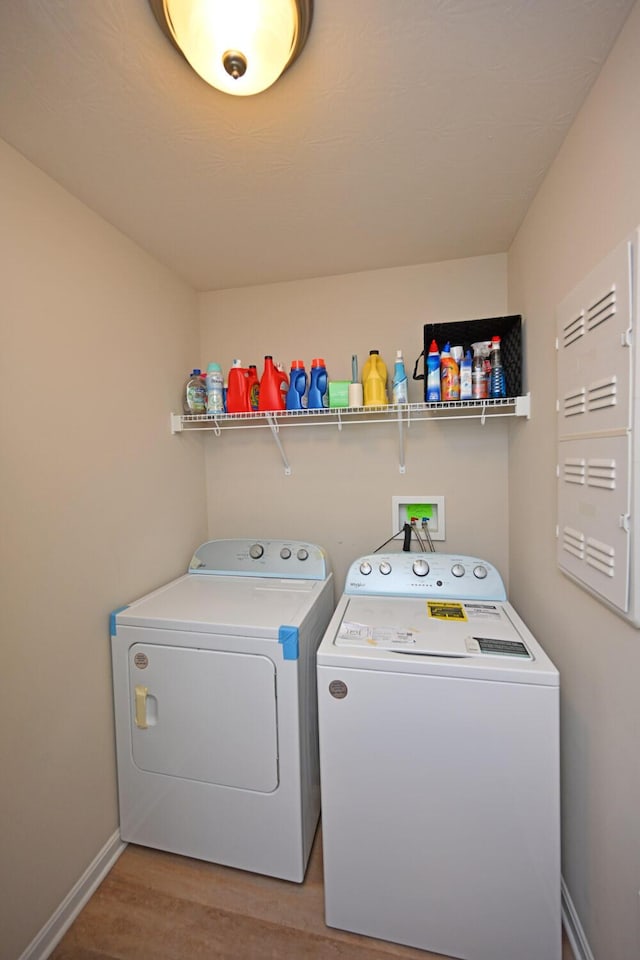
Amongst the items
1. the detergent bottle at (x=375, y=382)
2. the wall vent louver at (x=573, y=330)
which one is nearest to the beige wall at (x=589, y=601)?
the wall vent louver at (x=573, y=330)

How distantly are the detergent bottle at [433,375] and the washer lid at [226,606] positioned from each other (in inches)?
39.7

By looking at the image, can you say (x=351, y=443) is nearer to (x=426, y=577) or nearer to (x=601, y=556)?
(x=426, y=577)

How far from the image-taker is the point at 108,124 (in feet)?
3.84

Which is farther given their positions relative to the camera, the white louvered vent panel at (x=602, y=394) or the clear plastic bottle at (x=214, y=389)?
the clear plastic bottle at (x=214, y=389)

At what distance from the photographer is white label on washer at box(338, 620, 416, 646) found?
1.36m

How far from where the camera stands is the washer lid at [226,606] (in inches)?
58.2

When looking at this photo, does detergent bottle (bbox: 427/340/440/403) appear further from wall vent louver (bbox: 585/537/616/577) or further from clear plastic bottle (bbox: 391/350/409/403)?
wall vent louver (bbox: 585/537/616/577)

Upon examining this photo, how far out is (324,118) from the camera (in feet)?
3.80

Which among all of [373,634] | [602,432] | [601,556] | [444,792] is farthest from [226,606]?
[602,432]

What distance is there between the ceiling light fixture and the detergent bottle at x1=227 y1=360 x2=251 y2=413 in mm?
1140

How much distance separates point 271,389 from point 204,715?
1.44 metres

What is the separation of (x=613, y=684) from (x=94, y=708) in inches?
68.6

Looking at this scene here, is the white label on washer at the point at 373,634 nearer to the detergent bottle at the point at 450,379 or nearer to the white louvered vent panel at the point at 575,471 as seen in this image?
the white louvered vent panel at the point at 575,471

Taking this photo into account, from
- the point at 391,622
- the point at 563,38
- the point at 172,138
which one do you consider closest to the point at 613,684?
the point at 391,622
